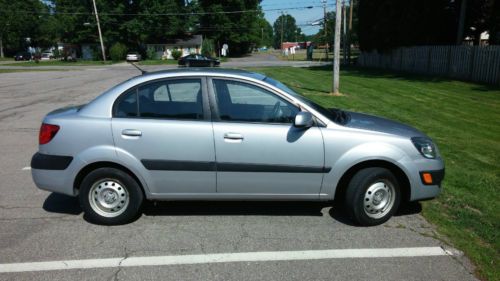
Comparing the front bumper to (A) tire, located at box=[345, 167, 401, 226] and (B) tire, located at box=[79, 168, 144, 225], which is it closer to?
(A) tire, located at box=[345, 167, 401, 226]

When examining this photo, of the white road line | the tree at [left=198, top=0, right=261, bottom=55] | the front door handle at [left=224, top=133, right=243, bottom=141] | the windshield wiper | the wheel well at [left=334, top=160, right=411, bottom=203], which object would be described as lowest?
the white road line

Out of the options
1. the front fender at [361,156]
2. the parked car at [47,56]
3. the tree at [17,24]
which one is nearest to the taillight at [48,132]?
the front fender at [361,156]

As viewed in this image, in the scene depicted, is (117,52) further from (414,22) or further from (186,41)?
(414,22)

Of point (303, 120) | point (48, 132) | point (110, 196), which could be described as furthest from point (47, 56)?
point (303, 120)

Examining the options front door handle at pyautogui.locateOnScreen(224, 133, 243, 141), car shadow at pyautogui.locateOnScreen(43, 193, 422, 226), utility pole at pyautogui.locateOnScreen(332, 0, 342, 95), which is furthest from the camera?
utility pole at pyautogui.locateOnScreen(332, 0, 342, 95)

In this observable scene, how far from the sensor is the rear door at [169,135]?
4.48 meters

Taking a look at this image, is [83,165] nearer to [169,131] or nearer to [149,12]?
[169,131]

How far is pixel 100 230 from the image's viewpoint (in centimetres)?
459

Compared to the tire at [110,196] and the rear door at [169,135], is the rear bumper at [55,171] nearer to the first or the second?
the tire at [110,196]

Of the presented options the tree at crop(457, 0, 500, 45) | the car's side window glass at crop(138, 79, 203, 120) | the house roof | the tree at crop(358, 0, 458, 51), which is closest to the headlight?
the car's side window glass at crop(138, 79, 203, 120)

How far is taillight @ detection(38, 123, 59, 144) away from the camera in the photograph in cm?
458

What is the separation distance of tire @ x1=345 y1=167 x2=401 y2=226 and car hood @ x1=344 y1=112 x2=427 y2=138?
443 millimetres

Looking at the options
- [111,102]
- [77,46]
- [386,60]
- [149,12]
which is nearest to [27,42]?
[77,46]

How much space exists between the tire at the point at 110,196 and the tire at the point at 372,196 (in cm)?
227
